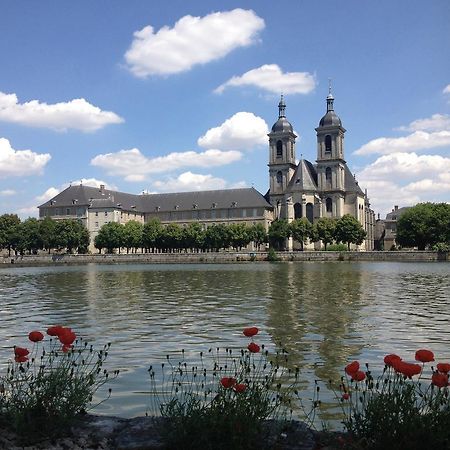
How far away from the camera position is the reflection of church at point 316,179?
134 m

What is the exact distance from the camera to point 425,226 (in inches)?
4269

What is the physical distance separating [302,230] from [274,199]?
25.4 m

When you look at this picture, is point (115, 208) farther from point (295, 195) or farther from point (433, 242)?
point (433, 242)

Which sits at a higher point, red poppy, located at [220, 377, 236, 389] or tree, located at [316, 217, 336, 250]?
tree, located at [316, 217, 336, 250]

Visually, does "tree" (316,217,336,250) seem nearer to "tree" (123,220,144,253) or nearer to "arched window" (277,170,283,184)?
"arched window" (277,170,283,184)

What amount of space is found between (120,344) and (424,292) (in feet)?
69.7

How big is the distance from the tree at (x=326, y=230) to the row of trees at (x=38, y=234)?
58.4 meters

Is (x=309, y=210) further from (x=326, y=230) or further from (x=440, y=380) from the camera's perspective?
(x=440, y=380)

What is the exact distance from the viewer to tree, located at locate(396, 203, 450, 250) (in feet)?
351

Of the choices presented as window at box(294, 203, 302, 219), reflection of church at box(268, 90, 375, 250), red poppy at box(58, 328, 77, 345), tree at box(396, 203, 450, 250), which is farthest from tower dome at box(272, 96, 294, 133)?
red poppy at box(58, 328, 77, 345)

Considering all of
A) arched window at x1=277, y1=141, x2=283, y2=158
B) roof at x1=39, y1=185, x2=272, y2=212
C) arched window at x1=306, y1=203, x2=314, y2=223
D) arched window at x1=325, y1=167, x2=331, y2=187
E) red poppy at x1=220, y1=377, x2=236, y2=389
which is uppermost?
arched window at x1=277, y1=141, x2=283, y2=158

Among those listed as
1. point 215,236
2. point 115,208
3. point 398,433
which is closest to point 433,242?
point 215,236

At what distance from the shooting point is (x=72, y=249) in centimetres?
14125

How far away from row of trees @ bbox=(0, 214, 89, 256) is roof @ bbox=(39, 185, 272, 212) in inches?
565
